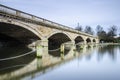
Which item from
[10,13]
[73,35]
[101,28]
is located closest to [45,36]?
[10,13]

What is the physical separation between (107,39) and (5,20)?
8588 cm

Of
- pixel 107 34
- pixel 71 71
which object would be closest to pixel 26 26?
pixel 71 71

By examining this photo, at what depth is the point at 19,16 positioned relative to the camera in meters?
21.1

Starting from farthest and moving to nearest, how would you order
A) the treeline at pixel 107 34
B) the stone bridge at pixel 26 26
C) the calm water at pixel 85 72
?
the treeline at pixel 107 34 → the stone bridge at pixel 26 26 → the calm water at pixel 85 72

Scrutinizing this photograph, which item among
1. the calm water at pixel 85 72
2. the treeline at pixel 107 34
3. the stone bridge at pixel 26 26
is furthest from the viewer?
the treeline at pixel 107 34

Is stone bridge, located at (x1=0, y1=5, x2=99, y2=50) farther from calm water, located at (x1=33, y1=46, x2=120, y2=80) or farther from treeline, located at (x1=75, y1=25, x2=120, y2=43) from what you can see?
treeline, located at (x1=75, y1=25, x2=120, y2=43)

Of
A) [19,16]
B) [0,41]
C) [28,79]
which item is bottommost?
[28,79]

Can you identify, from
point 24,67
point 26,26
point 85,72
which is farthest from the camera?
point 26,26

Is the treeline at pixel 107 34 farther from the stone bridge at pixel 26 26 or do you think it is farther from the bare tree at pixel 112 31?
the stone bridge at pixel 26 26

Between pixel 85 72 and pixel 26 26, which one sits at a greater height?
pixel 26 26

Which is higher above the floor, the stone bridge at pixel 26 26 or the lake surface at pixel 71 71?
the stone bridge at pixel 26 26

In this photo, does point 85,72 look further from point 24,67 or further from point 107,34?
point 107,34

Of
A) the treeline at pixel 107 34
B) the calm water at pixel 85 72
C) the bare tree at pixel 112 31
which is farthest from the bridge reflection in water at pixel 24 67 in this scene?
the bare tree at pixel 112 31

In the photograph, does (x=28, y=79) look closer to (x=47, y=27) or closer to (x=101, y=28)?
(x=47, y=27)
